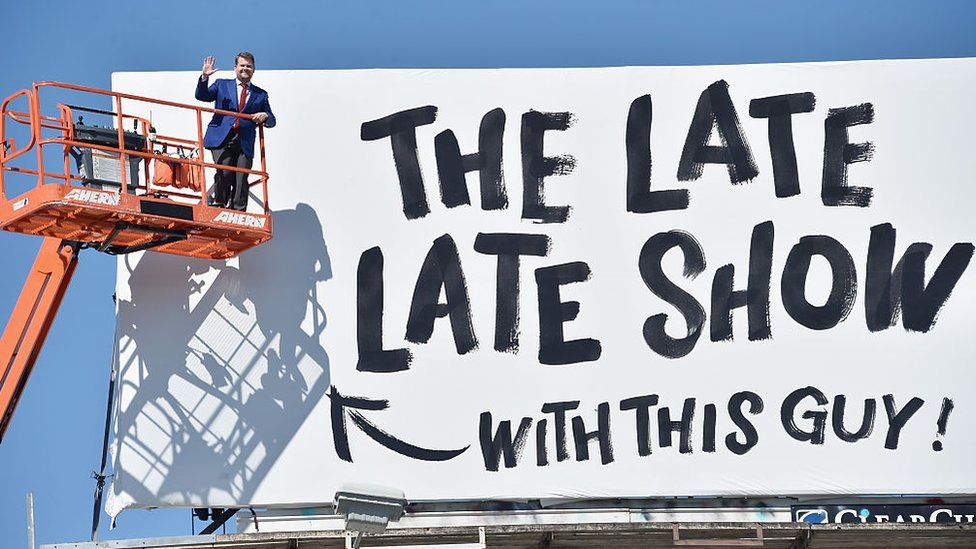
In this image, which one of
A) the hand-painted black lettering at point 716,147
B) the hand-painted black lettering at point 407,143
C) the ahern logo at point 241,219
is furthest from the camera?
the hand-painted black lettering at point 716,147

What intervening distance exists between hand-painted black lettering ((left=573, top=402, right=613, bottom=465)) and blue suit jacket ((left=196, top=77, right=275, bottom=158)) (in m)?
5.38

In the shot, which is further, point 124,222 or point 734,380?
point 734,380

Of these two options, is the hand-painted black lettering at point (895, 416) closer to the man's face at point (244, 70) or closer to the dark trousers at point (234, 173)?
the dark trousers at point (234, 173)

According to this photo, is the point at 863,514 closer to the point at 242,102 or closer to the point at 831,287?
the point at 831,287

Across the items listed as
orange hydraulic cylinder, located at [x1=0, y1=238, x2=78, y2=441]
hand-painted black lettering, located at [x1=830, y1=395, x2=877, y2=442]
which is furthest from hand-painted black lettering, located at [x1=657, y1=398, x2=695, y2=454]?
orange hydraulic cylinder, located at [x1=0, y1=238, x2=78, y2=441]

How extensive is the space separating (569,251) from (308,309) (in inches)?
137

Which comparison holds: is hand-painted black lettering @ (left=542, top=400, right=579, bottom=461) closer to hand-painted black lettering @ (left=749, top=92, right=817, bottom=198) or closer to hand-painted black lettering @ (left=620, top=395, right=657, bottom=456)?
hand-painted black lettering @ (left=620, top=395, right=657, bottom=456)

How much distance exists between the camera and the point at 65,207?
18.8m

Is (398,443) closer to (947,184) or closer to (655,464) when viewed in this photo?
(655,464)

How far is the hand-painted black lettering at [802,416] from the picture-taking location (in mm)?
21766

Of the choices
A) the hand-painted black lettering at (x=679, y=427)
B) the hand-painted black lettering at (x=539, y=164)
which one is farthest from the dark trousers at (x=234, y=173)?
the hand-painted black lettering at (x=679, y=427)

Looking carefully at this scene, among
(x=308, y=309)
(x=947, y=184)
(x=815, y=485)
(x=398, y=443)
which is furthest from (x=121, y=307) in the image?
(x=947, y=184)

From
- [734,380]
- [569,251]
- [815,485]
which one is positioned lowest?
[815,485]

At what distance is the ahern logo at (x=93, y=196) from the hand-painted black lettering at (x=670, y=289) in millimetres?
6929
